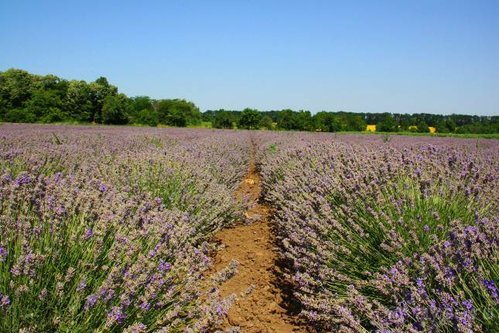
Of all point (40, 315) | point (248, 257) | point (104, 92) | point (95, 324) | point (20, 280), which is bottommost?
point (248, 257)

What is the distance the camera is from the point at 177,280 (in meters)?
1.95

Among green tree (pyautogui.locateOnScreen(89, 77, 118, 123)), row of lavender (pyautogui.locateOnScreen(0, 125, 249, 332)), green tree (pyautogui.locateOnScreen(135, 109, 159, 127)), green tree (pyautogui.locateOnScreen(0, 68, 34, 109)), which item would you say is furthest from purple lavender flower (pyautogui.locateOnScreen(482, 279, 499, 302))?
green tree (pyautogui.locateOnScreen(0, 68, 34, 109))

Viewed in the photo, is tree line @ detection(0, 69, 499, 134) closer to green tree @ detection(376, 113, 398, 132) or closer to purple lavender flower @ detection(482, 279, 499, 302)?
green tree @ detection(376, 113, 398, 132)

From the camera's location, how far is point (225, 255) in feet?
12.2

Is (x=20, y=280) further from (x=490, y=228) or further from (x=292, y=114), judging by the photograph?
(x=292, y=114)

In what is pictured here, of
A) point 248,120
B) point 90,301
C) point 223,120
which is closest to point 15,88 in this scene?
point 223,120

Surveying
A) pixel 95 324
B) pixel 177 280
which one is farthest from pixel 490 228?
pixel 95 324

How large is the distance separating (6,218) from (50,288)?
1.16 feet

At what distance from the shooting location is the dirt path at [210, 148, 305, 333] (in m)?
2.51

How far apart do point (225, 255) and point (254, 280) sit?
61cm

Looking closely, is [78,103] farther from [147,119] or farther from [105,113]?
[147,119]

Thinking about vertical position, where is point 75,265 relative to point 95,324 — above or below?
above

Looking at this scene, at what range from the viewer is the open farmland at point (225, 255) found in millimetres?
1454

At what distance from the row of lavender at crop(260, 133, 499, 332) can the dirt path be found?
0.84ft
